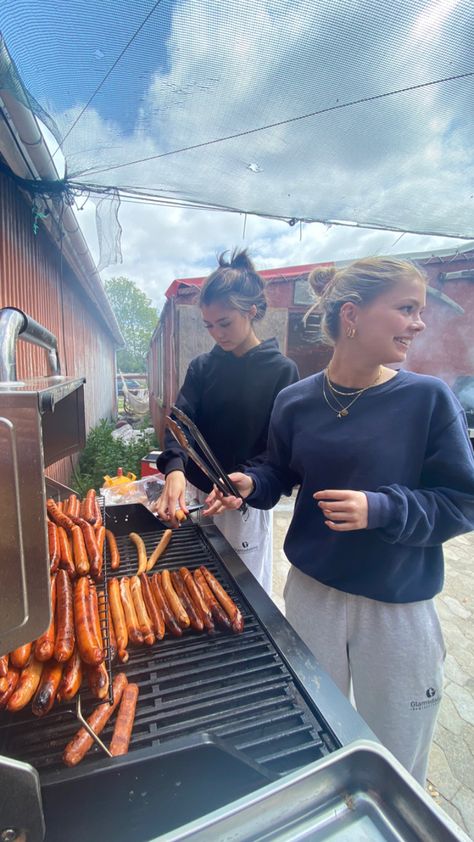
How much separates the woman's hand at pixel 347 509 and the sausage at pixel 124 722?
89cm

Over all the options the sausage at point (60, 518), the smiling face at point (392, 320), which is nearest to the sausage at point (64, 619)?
the sausage at point (60, 518)

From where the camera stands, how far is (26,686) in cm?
120

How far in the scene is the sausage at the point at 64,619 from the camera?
1.33 metres

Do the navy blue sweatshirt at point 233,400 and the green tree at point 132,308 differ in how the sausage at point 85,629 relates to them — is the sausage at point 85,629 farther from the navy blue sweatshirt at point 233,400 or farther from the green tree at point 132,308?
the green tree at point 132,308

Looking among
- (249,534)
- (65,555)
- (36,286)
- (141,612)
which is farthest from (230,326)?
(36,286)

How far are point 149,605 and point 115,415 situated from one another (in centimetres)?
1746

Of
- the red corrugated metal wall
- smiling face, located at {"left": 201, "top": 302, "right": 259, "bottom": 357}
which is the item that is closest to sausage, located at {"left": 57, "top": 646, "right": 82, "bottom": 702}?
smiling face, located at {"left": 201, "top": 302, "right": 259, "bottom": 357}

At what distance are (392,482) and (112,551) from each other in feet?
5.24

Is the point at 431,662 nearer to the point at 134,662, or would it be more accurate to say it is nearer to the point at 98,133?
the point at 134,662

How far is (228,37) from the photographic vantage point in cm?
184

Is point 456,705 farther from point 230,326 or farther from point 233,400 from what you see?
point 230,326

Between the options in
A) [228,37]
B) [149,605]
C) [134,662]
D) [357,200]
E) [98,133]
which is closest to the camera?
[134,662]

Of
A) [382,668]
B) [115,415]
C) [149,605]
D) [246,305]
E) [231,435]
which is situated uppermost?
[246,305]

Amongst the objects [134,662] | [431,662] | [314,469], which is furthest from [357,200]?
[134,662]
